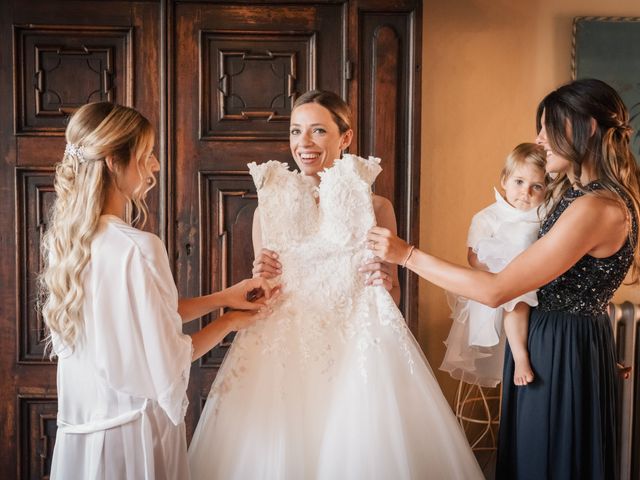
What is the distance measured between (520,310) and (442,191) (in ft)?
4.17

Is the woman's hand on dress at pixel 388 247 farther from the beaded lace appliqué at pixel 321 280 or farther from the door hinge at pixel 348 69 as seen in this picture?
the door hinge at pixel 348 69

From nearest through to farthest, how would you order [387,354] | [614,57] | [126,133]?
[126,133] → [387,354] → [614,57]

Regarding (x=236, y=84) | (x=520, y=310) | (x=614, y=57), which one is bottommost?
(x=520, y=310)

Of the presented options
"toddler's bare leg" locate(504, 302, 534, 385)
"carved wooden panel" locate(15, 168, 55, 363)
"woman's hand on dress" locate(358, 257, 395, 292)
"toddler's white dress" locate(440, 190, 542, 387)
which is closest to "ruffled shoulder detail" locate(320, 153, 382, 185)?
"woman's hand on dress" locate(358, 257, 395, 292)

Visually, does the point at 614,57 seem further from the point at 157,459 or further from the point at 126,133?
the point at 157,459

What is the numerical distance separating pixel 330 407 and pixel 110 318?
684 millimetres

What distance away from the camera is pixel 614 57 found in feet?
9.83

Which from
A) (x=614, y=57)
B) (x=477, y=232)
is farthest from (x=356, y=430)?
(x=614, y=57)

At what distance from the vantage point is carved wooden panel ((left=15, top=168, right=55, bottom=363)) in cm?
256

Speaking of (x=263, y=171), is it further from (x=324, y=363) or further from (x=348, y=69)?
(x=348, y=69)

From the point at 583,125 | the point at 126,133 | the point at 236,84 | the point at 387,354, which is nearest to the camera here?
the point at 126,133

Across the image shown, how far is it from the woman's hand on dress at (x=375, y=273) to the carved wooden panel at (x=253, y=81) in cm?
85

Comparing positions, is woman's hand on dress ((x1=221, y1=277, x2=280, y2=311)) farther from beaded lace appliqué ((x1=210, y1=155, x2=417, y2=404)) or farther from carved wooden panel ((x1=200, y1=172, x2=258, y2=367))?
carved wooden panel ((x1=200, y1=172, x2=258, y2=367))

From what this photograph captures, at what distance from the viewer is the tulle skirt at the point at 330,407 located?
1729mm
